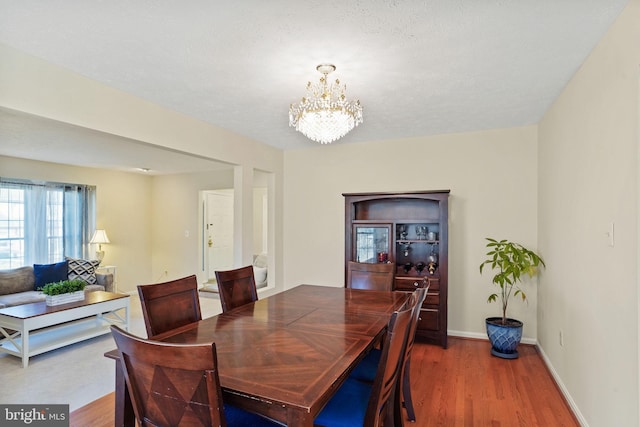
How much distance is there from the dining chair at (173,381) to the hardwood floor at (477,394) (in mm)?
1577

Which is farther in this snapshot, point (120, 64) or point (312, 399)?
point (120, 64)

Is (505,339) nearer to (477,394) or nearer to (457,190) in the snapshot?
(477,394)

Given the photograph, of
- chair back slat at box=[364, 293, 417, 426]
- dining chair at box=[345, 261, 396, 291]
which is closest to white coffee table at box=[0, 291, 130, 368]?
dining chair at box=[345, 261, 396, 291]

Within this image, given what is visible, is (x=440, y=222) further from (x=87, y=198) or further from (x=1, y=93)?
(x=87, y=198)

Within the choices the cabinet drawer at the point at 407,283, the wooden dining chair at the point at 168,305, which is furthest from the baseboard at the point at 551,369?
the wooden dining chair at the point at 168,305

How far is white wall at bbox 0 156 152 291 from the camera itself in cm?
607

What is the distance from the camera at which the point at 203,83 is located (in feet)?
8.77

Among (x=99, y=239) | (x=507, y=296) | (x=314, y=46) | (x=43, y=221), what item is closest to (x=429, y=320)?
(x=507, y=296)

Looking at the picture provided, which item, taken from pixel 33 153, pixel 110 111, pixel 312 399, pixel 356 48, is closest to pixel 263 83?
pixel 356 48

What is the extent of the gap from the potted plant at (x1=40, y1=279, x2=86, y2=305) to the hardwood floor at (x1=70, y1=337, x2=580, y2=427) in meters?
1.81

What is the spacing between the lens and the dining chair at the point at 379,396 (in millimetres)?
1457

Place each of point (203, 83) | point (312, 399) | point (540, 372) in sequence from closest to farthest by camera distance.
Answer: point (312, 399) → point (203, 83) → point (540, 372)

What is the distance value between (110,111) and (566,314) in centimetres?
382

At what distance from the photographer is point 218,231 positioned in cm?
708
